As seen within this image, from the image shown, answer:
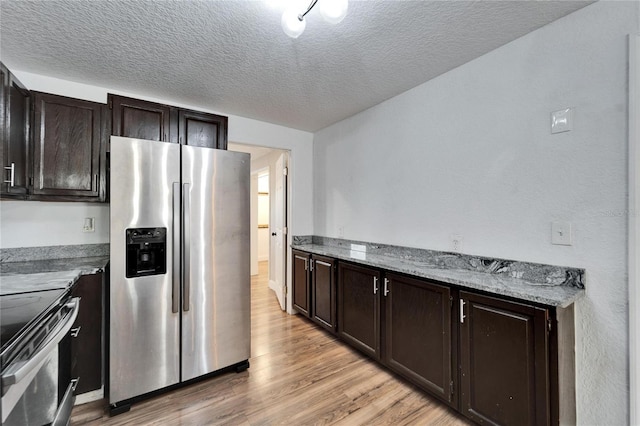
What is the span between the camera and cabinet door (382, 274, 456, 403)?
1870mm

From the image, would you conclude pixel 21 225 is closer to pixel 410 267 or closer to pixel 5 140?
pixel 5 140

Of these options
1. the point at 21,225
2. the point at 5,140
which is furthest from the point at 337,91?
the point at 21,225

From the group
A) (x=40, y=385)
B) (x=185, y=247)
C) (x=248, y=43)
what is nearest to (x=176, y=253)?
(x=185, y=247)

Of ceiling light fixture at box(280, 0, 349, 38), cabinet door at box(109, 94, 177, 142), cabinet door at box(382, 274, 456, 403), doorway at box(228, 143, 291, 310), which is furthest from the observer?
doorway at box(228, 143, 291, 310)

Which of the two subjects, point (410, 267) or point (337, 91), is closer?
point (410, 267)

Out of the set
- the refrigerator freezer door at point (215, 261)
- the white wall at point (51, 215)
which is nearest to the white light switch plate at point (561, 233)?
the refrigerator freezer door at point (215, 261)

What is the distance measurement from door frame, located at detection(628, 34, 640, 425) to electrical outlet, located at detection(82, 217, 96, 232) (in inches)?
146

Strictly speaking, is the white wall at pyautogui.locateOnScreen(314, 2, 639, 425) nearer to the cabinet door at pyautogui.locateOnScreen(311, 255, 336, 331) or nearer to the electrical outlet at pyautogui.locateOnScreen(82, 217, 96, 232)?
the cabinet door at pyautogui.locateOnScreen(311, 255, 336, 331)

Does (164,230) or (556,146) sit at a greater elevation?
(556,146)

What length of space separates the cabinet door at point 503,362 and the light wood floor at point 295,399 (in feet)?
1.00

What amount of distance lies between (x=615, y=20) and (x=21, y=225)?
13.6 ft

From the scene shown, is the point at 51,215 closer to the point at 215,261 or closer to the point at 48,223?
the point at 48,223

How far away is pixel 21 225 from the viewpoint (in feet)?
7.27

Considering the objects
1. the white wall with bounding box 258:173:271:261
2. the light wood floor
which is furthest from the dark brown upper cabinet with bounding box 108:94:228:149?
the white wall with bounding box 258:173:271:261
